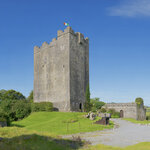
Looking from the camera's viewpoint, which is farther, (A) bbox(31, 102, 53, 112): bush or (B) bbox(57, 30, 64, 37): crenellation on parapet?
(B) bbox(57, 30, 64, 37): crenellation on parapet

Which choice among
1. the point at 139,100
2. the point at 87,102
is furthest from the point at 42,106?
the point at 139,100

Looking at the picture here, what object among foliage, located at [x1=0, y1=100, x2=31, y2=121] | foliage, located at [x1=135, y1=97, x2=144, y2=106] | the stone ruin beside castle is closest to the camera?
foliage, located at [x1=0, y1=100, x2=31, y2=121]

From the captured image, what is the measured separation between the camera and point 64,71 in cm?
4472

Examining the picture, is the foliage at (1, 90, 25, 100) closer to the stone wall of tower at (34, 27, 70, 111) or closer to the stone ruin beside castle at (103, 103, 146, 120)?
the stone wall of tower at (34, 27, 70, 111)

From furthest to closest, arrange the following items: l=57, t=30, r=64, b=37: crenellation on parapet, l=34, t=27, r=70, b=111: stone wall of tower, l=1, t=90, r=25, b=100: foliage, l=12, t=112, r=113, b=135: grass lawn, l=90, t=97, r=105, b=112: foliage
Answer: l=1, t=90, r=25, b=100: foliage < l=90, t=97, r=105, b=112: foliage < l=57, t=30, r=64, b=37: crenellation on parapet < l=34, t=27, r=70, b=111: stone wall of tower < l=12, t=112, r=113, b=135: grass lawn

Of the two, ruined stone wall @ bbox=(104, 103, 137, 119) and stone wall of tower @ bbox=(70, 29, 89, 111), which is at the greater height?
stone wall of tower @ bbox=(70, 29, 89, 111)

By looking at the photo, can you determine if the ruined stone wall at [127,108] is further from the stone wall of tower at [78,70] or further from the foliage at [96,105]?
the stone wall of tower at [78,70]

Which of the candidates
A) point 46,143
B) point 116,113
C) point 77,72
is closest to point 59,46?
point 77,72

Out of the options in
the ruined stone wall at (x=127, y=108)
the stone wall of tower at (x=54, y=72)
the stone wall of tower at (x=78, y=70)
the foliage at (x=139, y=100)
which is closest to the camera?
the stone wall of tower at (x=54, y=72)

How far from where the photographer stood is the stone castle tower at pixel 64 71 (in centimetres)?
4381

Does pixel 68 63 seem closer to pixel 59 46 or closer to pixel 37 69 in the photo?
pixel 59 46

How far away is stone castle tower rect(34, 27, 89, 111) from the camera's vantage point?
43.8 metres

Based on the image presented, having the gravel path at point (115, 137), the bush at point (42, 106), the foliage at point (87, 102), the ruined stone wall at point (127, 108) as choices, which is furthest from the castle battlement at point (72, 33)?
the gravel path at point (115, 137)

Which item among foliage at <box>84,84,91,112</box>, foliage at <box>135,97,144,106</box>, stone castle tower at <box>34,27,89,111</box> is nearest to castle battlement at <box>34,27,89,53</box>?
stone castle tower at <box>34,27,89,111</box>
